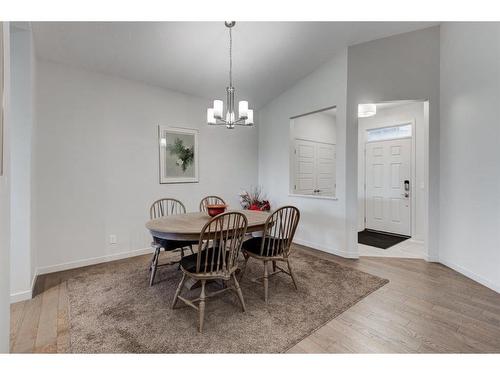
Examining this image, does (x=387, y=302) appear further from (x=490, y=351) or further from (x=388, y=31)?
(x=388, y=31)

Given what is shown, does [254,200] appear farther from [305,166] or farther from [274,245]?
[274,245]

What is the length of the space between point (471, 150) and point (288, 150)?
247 cm

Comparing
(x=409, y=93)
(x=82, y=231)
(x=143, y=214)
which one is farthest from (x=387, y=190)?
(x=82, y=231)

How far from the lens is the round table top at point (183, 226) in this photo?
2131 millimetres

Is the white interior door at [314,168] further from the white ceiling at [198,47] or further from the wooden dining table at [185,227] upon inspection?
the wooden dining table at [185,227]

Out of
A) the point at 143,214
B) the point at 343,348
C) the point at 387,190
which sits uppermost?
the point at 387,190

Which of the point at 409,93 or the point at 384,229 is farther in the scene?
the point at 384,229

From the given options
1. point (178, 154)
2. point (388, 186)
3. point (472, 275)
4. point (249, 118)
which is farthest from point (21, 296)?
point (388, 186)

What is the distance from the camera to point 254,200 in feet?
15.7

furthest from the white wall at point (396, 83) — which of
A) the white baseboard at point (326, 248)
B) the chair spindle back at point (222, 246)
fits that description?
the chair spindle back at point (222, 246)

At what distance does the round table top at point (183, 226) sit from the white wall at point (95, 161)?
50.2 inches

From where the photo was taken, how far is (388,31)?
331 cm
